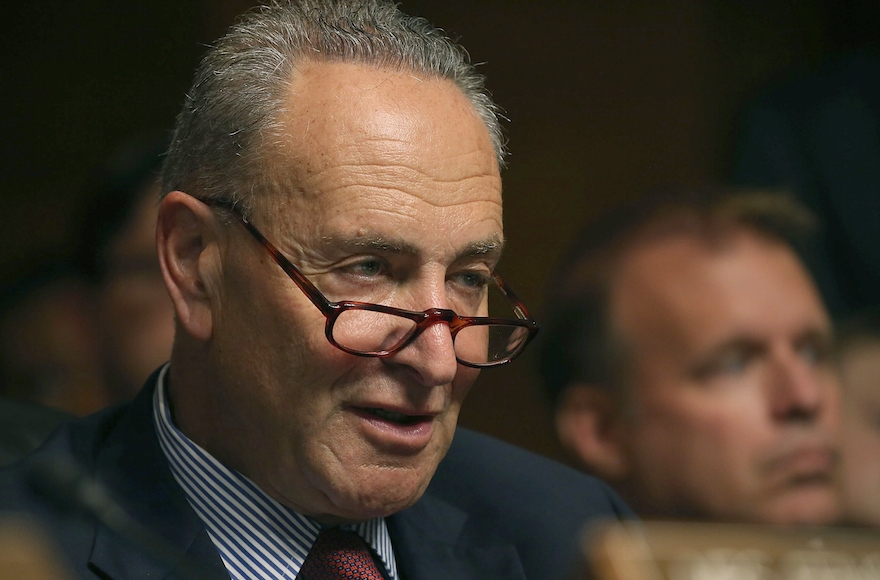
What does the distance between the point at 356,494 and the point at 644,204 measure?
128 centimetres

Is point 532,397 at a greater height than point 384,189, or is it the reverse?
point 384,189

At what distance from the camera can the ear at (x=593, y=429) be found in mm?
2449

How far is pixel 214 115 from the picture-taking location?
173 cm

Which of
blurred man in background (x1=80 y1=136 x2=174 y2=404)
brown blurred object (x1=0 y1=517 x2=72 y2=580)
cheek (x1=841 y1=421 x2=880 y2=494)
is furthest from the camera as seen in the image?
cheek (x1=841 y1=421 x2=880 y2=494)

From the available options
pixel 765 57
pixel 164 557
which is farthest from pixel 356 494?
pixel 765 57

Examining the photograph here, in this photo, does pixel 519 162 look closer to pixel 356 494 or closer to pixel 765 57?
pixel 765 57

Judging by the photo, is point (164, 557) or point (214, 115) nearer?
point (164, 557)

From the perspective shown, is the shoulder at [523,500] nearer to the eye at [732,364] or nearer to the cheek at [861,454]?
the eye at [732,364]

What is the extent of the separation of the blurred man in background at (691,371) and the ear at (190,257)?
3.38 feet

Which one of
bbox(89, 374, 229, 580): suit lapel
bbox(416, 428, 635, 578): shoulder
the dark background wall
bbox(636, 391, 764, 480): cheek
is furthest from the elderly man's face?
bbox(636, 391, 764, 480): cheek

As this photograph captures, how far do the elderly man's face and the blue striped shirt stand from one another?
0.14 feet

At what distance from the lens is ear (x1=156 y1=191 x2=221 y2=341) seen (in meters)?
1.69

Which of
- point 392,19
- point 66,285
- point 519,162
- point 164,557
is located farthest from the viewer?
point 519,162

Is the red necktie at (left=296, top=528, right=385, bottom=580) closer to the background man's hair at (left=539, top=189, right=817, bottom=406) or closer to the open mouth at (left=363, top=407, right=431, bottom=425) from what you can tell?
the open mouth at (left=363, top=407, right=431, bottom=425)
